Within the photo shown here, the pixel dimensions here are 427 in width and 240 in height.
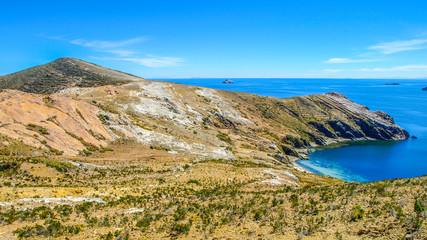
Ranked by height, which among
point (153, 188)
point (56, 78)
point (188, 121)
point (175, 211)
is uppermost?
point (56, 78)

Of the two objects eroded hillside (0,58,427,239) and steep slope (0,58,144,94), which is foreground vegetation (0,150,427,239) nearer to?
eroded hillside (0,58,427,239)

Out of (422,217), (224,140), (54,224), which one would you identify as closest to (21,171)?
(54,224)

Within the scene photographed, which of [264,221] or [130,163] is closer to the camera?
[264,221]

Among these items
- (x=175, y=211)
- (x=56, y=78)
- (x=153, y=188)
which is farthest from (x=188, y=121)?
(x=56, y=78)

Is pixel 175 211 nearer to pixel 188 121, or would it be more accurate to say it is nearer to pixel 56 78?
pixel 188 121

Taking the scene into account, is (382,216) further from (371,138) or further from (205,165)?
(371,138)
